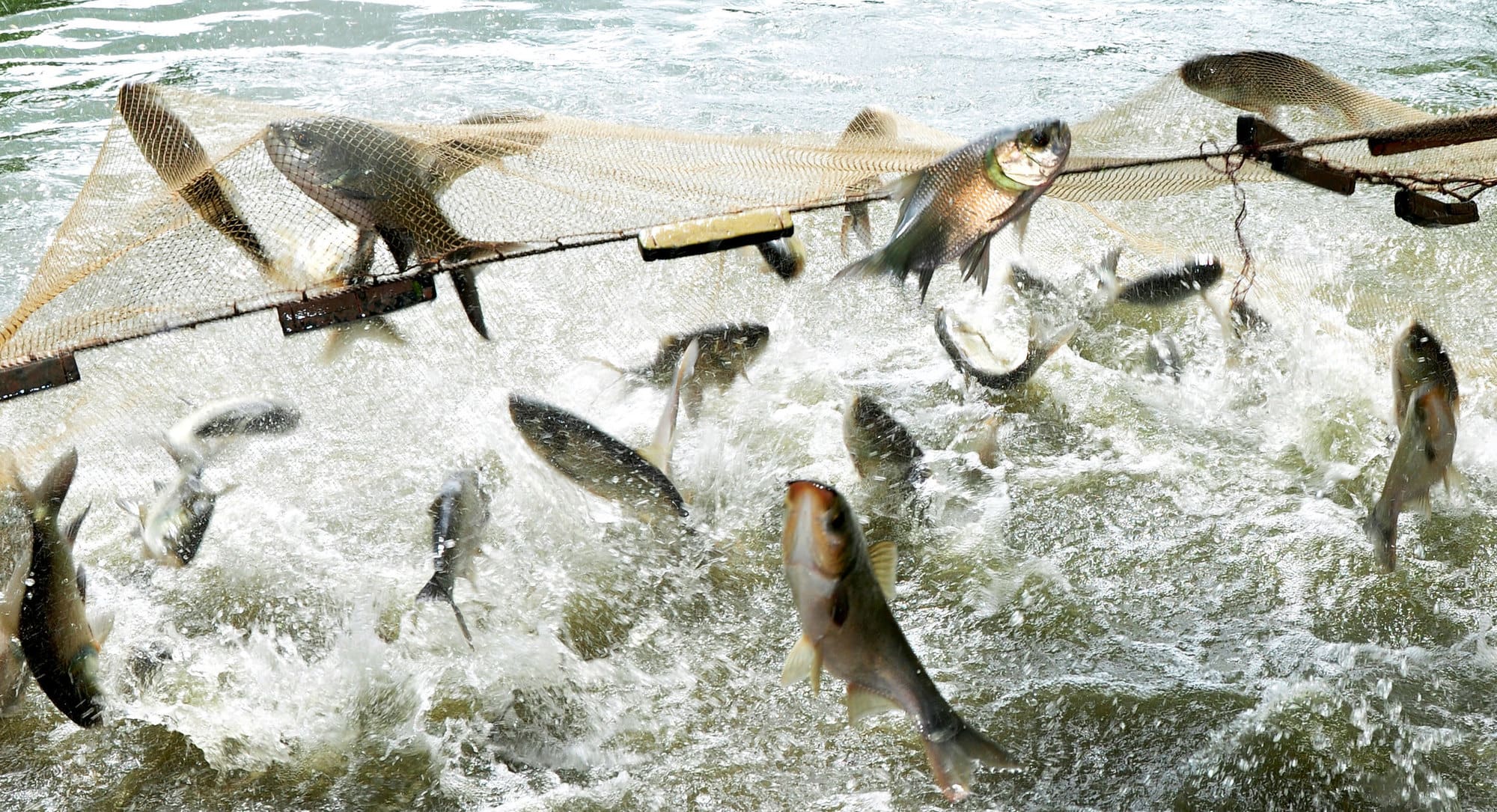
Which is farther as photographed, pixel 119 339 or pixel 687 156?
pixel 687 156

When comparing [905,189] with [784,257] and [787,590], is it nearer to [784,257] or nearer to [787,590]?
[787,590]

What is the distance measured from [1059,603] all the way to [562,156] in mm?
2241

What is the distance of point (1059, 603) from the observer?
3.25 metres

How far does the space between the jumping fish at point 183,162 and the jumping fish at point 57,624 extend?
97 cm

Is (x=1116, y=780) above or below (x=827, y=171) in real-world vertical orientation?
below

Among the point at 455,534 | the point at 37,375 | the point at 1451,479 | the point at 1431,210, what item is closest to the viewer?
the point at 37,375

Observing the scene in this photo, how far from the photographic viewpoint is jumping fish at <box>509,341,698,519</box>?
10.6 feet

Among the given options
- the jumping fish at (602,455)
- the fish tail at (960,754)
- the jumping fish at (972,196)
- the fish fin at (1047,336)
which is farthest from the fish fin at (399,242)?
the fish fin at (1047,336)

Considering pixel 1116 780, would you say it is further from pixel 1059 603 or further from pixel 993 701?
pixel 1059 603

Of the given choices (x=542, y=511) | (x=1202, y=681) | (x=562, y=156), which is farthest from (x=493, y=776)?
(x=562, y=156)

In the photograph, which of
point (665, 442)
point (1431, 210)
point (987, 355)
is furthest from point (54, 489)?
point (1431, 210)

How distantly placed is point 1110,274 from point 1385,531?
1.85m

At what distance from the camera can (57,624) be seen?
278 cm

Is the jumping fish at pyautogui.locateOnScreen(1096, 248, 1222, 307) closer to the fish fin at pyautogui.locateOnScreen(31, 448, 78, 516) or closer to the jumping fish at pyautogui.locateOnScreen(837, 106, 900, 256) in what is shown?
the jumping fish at pyautogui.locateOnScreen(837, 106, 900, 256)
